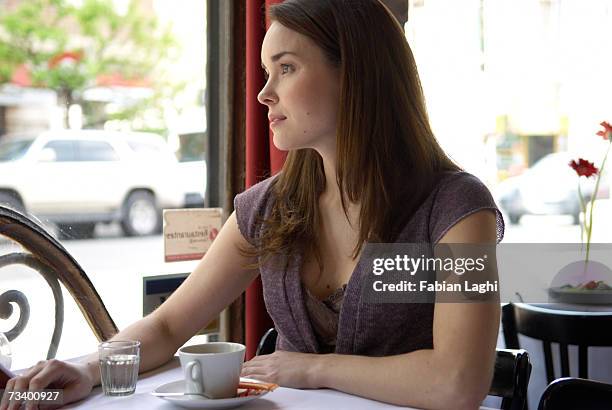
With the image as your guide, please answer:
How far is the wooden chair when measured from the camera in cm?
175

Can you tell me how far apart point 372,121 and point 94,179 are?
1.30 metres

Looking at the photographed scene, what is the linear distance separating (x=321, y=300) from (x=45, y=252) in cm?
71

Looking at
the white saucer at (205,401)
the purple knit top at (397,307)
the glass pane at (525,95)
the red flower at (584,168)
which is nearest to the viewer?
the white saucer at (205,401)

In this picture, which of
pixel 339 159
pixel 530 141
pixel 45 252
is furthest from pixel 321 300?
pixel 530 141

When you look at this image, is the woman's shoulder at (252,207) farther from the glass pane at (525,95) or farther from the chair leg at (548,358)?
the chair leg at (548,358)

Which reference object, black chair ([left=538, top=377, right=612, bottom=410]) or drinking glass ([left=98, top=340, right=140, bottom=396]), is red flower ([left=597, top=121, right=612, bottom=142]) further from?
drinking glass ([left=98, top=340, right=140, bottom=396])

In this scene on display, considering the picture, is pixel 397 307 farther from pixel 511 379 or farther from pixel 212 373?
pixel 212 373

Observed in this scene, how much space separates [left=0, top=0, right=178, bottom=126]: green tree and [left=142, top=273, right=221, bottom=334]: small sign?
552 millimetres

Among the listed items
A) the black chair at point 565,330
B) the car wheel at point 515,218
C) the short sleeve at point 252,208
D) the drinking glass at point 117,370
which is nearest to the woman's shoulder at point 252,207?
the short sleeve at point 252,208

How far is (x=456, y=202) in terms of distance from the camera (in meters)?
1.39

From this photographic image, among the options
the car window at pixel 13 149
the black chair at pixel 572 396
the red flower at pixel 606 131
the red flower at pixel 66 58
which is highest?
the red flower at pixel 66 58

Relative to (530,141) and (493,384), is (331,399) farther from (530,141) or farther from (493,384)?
(530,141)

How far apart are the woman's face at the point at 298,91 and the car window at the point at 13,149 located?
986mm

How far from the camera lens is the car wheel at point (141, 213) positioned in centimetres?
250
